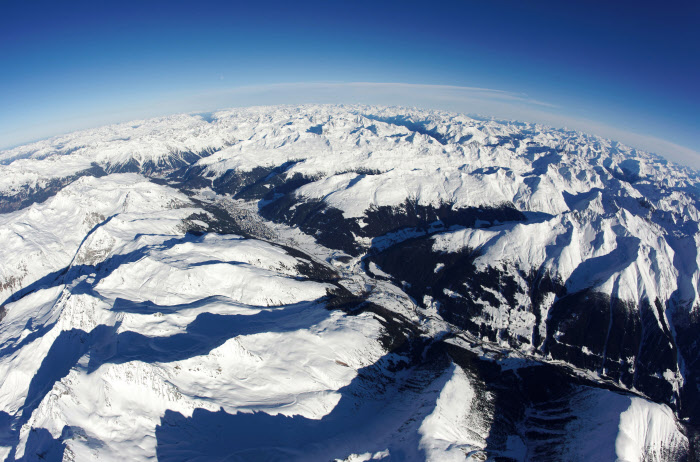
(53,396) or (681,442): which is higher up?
(53,396)

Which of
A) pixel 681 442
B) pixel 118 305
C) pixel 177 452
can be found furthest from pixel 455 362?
pixel 118 305

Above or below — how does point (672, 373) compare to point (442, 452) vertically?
below

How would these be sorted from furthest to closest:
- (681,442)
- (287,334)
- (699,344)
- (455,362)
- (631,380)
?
(699,344)
(631,380)
(455,362)
(287,334)
(681,442)

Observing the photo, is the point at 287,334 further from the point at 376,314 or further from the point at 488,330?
the point at 488,330

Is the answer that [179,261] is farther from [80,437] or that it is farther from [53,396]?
[80,437]

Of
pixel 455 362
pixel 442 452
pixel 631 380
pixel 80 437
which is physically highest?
pixel 80 437

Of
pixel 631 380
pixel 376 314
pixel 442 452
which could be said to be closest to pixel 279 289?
pixel 376 314

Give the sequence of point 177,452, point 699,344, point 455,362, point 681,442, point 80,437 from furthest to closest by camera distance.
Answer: point 699,344, point 455,362, point 681,442, point 177,452, point 80,437

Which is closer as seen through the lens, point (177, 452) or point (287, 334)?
point (177, 452)

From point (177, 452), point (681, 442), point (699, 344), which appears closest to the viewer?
point (177, 452)
